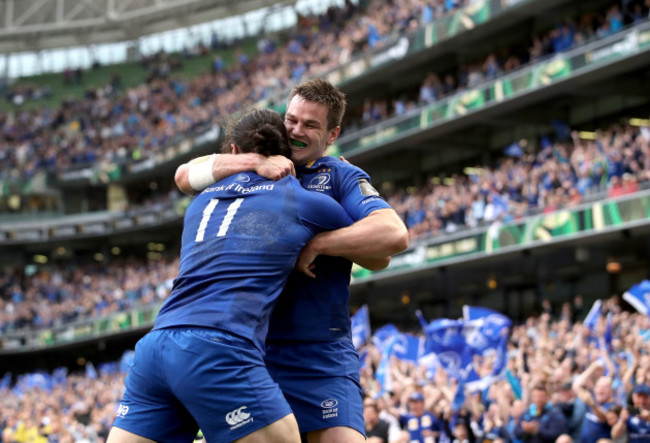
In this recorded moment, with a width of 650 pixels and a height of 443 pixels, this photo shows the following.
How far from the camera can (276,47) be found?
4441 centimetres

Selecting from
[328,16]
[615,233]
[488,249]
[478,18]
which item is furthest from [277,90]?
[615,233]

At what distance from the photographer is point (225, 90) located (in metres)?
43.9

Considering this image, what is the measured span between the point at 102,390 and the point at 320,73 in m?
14.9

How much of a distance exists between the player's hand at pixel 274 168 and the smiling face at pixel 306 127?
1.52 feet

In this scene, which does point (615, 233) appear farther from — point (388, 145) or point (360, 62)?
point (360, 62)

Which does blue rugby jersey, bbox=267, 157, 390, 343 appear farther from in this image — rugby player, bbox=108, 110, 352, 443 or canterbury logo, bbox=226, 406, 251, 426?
canterbury logo, bbox=226, 406, 251, 426

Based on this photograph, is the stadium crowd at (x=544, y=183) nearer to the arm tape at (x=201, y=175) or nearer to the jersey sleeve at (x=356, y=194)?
the jersey sleeve at (x=356, y=194)

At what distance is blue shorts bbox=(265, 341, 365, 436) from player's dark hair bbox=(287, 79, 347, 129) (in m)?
1.21

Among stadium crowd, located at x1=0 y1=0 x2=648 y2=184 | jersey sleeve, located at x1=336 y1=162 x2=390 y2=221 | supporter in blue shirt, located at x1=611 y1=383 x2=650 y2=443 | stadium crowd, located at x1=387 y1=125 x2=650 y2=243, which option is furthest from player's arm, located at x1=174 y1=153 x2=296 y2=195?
stadium crowd, located at x1=0 y1=0 x2=648 y2=184

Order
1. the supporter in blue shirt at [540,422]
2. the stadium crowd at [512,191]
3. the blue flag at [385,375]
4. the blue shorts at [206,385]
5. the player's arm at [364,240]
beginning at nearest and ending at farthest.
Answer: the blue shorts at [206,385], the player's arm at [364,240], the supporter in blue shirt at [540,422], the blue flag at [385,375], the stadium crowd at [512,191]

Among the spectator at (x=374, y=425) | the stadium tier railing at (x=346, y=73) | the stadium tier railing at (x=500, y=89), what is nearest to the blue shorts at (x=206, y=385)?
the spectator at (x=374, y=425)

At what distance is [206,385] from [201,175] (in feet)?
3.73

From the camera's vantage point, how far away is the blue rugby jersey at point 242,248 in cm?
378

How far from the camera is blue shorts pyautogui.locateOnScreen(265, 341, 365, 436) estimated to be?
4.42 metres
